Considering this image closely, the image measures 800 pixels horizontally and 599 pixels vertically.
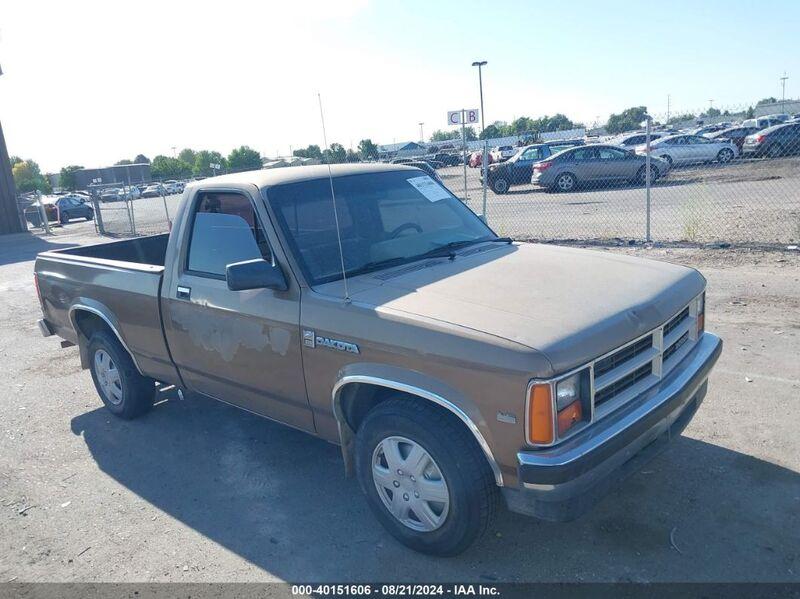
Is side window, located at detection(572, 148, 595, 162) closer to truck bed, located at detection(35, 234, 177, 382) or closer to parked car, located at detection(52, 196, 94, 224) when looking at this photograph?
truck bed, located at detection(35, 234, 177, 382)

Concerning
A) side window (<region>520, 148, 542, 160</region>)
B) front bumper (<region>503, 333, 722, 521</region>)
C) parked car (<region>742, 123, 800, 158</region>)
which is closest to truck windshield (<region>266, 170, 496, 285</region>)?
front bumper (<region>503, 333, 722, 521</region>)

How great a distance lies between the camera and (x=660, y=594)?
115 inches

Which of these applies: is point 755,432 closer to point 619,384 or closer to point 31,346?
point 619,384

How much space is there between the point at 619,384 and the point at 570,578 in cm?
95

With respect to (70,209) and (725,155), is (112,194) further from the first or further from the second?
(725,155)

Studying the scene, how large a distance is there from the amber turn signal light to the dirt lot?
0.85 metres

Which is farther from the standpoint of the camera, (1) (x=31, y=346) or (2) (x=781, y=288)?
(1) (x=31, y=346)

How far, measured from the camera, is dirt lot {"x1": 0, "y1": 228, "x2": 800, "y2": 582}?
3.24m

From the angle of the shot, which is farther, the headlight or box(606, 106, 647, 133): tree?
box(606, 106, 647, 133): tree

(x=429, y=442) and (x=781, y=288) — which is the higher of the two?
(x=429, y=442)

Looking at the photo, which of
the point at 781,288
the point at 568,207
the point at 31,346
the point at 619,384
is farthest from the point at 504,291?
the point at 568,207

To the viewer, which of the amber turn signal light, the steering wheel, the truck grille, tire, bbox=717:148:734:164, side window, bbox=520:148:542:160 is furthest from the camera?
tire, bbox=717:148:734:164

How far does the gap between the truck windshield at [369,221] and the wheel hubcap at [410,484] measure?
3.35 ft

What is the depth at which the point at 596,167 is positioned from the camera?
20.7 metres
